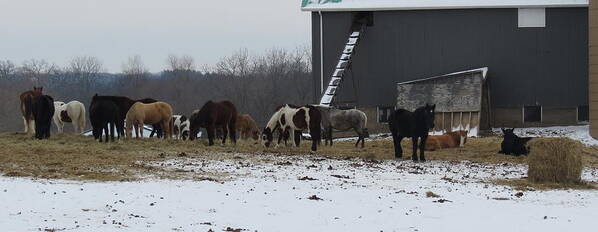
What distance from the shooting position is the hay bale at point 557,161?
16703 millimetres

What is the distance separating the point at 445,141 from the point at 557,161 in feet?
28.6

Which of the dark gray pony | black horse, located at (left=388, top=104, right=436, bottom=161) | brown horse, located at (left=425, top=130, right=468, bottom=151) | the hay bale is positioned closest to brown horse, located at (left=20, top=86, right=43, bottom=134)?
the dark gray pony

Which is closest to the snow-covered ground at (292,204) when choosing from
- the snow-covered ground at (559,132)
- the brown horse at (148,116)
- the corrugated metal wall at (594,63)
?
the brown horse at (148,116)

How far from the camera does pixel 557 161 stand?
16.8 meters

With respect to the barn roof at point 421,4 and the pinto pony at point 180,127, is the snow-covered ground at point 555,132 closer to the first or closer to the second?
the barn roof at point 421,4

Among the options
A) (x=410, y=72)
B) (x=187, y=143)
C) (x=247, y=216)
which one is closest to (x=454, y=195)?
(x=247, y=216)

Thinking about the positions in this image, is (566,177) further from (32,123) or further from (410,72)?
(410,72)

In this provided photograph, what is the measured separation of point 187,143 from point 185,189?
1052 cm

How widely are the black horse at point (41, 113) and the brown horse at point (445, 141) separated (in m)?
11.0

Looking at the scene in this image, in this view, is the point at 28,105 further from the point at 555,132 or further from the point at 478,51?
the point at 555,132

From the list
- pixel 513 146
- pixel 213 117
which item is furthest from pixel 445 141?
pixel 213 117

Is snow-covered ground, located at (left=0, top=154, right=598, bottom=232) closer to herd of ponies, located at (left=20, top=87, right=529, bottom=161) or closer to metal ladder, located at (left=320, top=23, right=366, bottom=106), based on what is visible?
herd of ponies, located at (left=20, top=87, right=529, bottom=161)

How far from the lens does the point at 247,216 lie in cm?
1223

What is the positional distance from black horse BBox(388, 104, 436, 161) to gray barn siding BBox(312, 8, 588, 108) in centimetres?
1699
